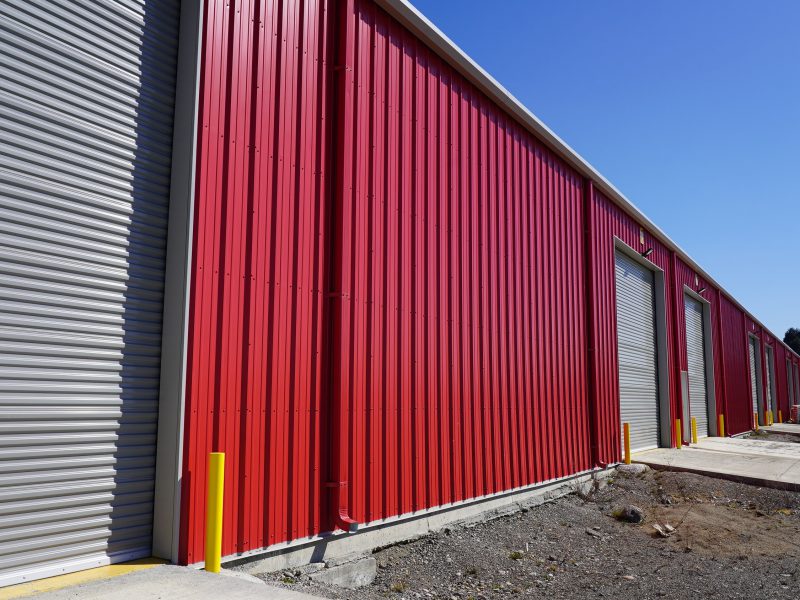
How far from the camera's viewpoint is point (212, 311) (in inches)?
224

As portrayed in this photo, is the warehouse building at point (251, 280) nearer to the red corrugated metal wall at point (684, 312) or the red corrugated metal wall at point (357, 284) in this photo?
the red corrugated metal wall at point (357, 284)

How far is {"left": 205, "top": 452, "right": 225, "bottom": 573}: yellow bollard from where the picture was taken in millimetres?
5141

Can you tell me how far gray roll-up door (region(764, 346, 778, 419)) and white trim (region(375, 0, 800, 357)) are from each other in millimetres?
32546

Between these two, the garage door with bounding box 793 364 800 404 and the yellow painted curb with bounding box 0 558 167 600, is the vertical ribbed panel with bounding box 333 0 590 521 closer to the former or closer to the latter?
the yellow painted curb with bounding box 0 558 167 600

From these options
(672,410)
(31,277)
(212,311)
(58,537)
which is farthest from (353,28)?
(672,410)

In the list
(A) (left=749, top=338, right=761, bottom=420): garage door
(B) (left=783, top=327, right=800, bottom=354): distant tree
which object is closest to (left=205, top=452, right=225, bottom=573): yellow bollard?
(A) (left=749, top=338, right=761, bottom=420): garage door

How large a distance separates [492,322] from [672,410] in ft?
40.2

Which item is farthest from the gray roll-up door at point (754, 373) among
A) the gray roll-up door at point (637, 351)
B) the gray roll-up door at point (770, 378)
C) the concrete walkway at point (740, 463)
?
the gray roll-up door at point (637, 351)

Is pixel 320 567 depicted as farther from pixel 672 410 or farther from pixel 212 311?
pixel 672 410

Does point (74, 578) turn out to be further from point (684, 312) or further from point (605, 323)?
point (684, 312)

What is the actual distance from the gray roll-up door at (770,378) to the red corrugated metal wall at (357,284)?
3712 centimetres

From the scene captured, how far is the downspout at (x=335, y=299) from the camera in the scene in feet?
22.4

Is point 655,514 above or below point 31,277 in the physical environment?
below

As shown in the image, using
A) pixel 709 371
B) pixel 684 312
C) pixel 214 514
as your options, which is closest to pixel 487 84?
pixel 214 514
